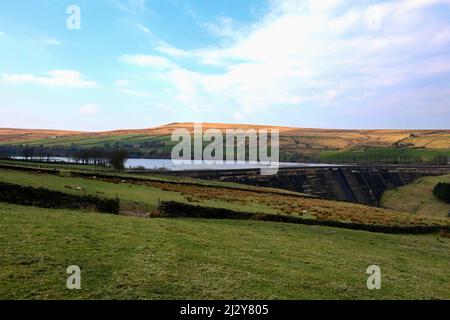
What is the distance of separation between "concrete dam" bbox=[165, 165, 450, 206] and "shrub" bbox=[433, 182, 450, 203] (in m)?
18.0

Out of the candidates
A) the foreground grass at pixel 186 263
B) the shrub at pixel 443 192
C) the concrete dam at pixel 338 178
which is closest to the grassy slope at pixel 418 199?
the shrub at pixel 443 192

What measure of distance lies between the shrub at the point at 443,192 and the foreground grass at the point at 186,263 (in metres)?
95.6

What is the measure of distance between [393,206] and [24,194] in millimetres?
110060

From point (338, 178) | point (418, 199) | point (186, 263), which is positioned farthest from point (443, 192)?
point (186, 263)

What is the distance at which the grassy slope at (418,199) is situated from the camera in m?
99.6

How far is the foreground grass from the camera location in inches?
449

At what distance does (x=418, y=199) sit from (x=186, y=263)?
119 metres

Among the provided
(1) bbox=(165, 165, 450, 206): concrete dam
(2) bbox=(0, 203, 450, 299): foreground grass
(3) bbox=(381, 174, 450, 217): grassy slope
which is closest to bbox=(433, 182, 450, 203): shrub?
(3) bbox=(381, 174, 450, 217): grassy slope

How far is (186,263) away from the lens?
1445 centimetres

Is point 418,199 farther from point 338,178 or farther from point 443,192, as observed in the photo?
point 338,178

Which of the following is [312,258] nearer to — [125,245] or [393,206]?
[125,245]

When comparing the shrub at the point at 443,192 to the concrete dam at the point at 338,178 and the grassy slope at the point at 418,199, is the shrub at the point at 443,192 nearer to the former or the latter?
the grassy slope at the point at 418,199

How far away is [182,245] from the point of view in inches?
684
